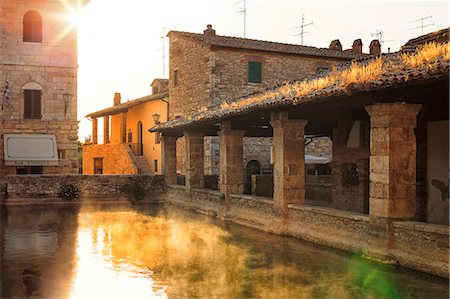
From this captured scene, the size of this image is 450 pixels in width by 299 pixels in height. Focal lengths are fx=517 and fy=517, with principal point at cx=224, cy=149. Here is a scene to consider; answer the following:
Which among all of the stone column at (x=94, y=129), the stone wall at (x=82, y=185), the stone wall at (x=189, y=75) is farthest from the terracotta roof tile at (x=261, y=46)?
the stone column at (x=94, y=129)

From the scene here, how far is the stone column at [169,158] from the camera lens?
22.0 m

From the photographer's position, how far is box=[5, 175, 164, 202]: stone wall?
20141 millimetres

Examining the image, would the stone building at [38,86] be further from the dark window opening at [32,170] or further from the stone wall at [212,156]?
the stone wall at [212,156]

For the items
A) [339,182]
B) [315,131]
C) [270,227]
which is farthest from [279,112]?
[315,131]

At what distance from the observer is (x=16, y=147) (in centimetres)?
2209

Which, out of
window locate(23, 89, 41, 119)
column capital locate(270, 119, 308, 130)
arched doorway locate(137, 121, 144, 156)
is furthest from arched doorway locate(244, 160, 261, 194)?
column capital locate(270, 119, 308, 130)

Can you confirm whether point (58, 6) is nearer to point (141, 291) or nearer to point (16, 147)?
point (16, 147)

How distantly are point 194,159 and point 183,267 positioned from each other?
1011 cm

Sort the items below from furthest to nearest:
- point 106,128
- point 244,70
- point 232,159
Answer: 1. point 106,128
2. point 244,70
3. point 232,159

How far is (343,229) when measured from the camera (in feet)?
33.8

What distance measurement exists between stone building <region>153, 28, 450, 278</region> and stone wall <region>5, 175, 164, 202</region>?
6.42m

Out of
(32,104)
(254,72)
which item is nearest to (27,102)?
(32,104)

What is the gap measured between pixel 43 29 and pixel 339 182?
50.6 feet

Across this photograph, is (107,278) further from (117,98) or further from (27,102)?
(117,98)
